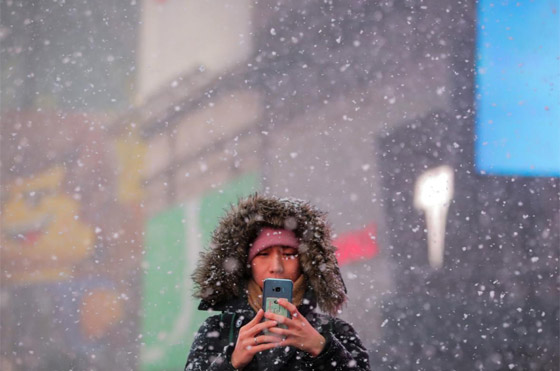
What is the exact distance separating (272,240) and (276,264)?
0.08 m

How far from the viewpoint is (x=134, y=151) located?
3.87 metres

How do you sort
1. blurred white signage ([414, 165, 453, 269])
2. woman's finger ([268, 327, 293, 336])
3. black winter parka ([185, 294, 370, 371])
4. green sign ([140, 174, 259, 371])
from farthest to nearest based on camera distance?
blurred white signage ([414, 165, 453, 269])
green sign ([140, 174, 259, 371])
black winter parka ([185, 294, 370, 371])
woman's finger ([268, 327, 293, 336])

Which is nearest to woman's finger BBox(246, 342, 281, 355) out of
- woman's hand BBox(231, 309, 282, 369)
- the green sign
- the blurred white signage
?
woman's hand BBox(231, 309, 282, 369)

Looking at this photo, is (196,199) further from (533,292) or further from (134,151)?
(533,292)

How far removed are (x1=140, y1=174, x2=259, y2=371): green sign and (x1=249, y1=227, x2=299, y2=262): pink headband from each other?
1736mm

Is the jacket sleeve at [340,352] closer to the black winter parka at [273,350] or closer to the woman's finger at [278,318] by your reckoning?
the black winter parka at [273,350]

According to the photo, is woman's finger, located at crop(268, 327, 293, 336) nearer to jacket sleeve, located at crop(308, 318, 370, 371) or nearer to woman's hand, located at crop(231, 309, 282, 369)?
woman's hand, located at crop(231, 309, 282, 369)

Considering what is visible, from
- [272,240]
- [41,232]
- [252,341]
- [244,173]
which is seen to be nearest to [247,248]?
[272,240]

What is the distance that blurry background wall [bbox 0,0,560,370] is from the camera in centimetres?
375

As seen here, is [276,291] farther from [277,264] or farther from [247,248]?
[247,248]

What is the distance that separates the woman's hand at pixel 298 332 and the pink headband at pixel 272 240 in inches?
10.0

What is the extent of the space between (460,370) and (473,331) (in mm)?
257

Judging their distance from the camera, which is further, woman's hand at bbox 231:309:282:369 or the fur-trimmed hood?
the fur-trimmed hood

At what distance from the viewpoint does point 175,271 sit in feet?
12.3
